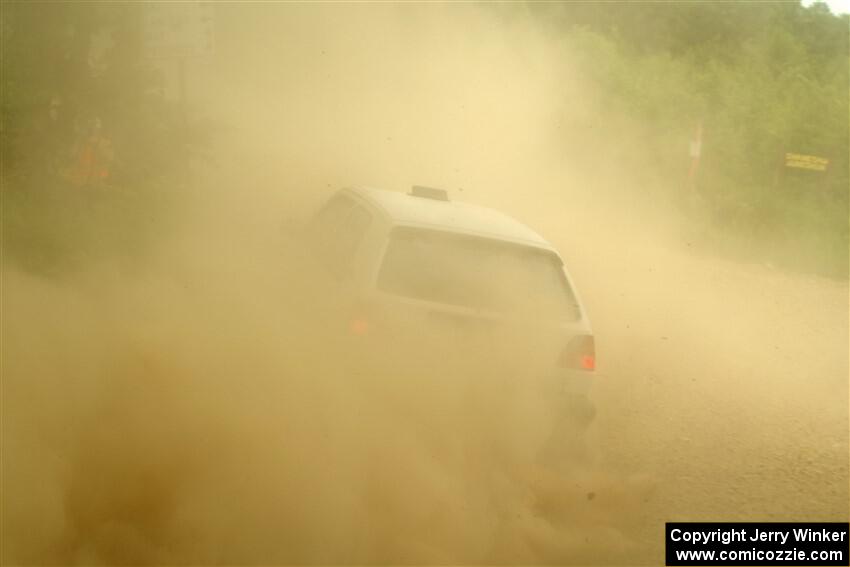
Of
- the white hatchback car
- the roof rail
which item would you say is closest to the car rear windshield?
the white hatchback car

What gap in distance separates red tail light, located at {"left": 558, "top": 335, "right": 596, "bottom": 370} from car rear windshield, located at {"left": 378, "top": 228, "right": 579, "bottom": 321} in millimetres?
200

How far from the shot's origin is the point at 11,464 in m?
6.12

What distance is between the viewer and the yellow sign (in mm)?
29188

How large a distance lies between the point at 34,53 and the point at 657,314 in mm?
8943

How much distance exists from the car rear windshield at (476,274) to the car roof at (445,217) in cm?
9

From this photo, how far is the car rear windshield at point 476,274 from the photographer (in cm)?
773

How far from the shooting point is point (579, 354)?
7.98 meters

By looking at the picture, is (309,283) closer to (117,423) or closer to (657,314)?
(117,423)

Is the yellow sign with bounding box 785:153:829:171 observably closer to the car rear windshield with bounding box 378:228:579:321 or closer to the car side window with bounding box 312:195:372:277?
the car side window with bounding box 312:195:372:277

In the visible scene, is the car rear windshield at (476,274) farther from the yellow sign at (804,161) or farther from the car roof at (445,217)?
the yellow sign at (804,161)
